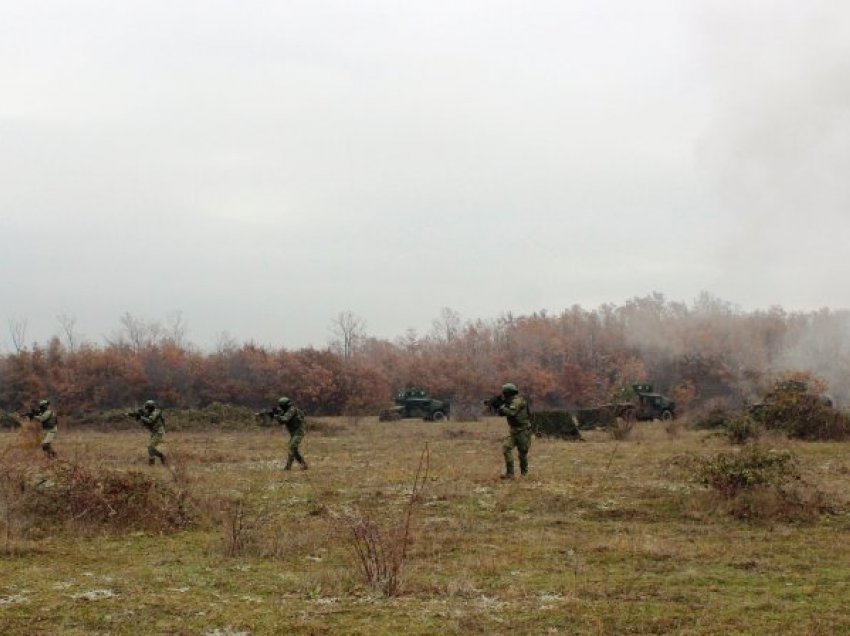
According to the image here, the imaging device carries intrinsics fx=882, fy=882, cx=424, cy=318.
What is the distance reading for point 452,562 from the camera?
937 centimetres

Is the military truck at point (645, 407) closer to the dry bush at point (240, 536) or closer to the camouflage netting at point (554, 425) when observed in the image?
the camouflage netting at point (554, 425)

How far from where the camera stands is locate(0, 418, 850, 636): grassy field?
6961mm

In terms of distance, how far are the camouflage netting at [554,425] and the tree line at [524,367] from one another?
13003 mm

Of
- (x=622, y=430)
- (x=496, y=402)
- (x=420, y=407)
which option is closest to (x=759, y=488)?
(x=496, y=402)

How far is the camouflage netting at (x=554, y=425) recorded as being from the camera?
2792 cm

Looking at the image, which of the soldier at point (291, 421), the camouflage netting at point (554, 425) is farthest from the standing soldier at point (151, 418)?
the camouflage netting at point (554, 425)

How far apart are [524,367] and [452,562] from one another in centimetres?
5823

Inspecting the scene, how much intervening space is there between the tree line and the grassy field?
2797 cm

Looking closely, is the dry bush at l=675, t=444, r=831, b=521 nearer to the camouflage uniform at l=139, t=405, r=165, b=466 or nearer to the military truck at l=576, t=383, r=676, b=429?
the camouflage uniform at l=139, t=405, r=165, b=466

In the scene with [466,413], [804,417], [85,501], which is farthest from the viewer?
[466,413]

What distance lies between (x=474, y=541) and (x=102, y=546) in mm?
4461

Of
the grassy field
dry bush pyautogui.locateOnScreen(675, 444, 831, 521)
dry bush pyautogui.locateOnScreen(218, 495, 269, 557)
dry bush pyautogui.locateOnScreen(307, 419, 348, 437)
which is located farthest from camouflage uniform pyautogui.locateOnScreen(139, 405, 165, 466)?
dry bush pyautogui.locateOnScreen(307, 419, 348, 437)

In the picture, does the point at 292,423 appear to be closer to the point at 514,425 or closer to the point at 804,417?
the point at 514,425

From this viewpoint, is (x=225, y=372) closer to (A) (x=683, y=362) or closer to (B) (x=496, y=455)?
(A) (x=683, y=362)
